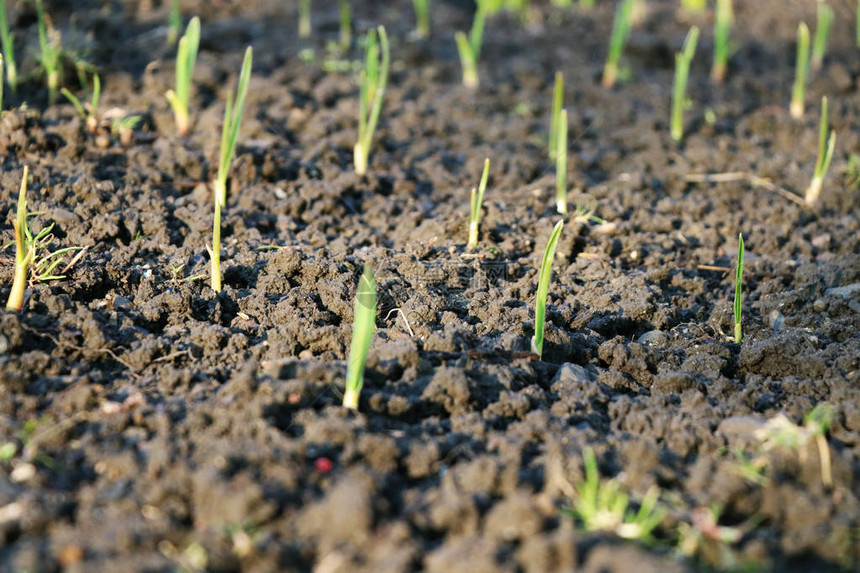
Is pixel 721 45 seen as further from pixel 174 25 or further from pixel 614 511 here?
pixel 614 511

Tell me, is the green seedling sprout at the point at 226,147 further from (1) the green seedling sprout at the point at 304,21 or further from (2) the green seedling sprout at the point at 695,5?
(2) the green seedling sprout at the point at 695,5

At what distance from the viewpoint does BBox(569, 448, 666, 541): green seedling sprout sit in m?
1.39

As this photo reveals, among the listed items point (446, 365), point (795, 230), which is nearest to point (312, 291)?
point (446, 365)

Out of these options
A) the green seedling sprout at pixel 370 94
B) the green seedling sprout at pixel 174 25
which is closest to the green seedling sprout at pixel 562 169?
the green seedling sprout at pixel 370 94

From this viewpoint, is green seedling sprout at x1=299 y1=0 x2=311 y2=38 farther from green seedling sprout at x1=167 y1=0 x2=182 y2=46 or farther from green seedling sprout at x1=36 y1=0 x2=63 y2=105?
green seedling sprout at x1=36 y1=0 x2=63 y2=105

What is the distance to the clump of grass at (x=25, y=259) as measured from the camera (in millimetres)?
1890

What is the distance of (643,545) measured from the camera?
4.46ft

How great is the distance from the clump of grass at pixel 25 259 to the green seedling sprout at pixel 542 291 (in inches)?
47.5

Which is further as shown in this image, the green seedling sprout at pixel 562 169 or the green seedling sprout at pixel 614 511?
the green seedling sprout at pixel 562 169

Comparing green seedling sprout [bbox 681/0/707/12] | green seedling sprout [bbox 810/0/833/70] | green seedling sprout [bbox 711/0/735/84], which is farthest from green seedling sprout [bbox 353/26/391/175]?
green seedling sprout [bbox 681/0/707/12]

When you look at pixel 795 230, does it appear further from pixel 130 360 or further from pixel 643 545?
pixel 130 360

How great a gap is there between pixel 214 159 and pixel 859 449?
2225mm

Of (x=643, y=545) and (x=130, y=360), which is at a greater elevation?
(x=130, y=360)

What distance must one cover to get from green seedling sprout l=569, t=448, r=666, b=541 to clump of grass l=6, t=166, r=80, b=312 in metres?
1.38
